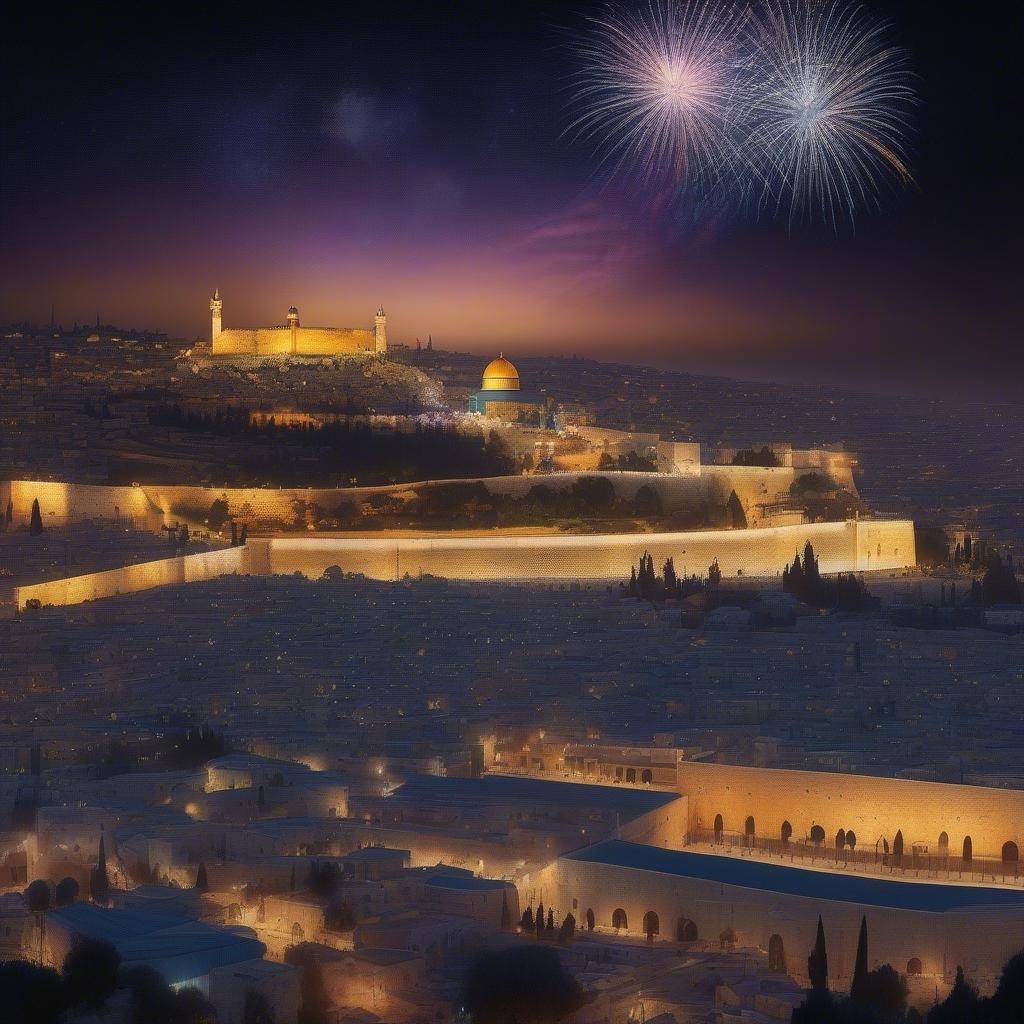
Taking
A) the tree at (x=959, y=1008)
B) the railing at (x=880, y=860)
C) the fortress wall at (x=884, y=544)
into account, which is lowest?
the tree at (x=959, y=1008)

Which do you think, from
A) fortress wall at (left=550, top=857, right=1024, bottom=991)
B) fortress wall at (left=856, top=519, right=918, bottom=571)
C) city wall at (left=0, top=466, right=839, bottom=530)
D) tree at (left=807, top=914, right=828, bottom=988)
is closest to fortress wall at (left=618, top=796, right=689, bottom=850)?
fortress wall at (left=550, top=857, right=1024, bottom=991)

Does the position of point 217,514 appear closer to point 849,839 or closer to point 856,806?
point 856,806

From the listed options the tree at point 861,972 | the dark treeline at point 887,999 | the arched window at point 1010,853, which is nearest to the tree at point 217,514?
the arched window at point 1010,853

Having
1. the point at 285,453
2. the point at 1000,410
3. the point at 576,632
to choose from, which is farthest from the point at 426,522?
the point at 1000,410

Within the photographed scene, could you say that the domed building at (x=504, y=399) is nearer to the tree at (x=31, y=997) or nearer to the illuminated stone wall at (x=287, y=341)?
the illuminated stone wall at (x=287, y=341)

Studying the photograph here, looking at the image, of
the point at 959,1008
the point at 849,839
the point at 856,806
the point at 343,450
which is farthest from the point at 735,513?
the point at 959,1008

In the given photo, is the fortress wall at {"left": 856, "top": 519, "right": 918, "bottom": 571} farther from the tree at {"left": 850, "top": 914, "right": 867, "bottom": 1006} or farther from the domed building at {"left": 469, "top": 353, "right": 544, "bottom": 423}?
the tree at {"left": 850, "top": 914, "right": 867, "bottom": 1006}

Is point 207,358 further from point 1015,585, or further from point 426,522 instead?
point 1015,585
